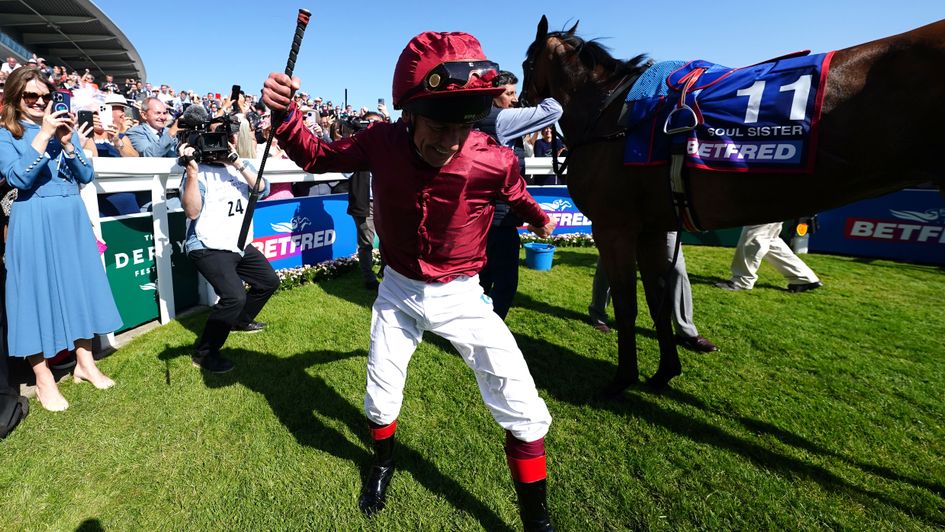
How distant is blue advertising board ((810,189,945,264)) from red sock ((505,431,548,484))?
9060 millimetres

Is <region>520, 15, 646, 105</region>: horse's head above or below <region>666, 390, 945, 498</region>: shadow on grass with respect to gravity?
above

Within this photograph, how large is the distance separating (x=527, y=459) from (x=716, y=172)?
72.6 inches

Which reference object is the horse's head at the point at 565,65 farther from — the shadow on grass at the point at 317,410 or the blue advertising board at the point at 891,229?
the blue advertising board at the point at 891,229

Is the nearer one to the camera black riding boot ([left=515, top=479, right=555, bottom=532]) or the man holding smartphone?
black riding boot ([left=515, top=479, right=555, bottom=532])

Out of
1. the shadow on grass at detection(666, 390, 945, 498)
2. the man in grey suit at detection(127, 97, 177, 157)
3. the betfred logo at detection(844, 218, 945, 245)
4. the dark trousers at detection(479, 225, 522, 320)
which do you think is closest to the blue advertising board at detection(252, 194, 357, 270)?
the man in grey suit at detection(127, 97, 177, 157)

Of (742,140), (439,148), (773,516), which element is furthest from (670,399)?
(439,148)

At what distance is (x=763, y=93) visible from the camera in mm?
2348

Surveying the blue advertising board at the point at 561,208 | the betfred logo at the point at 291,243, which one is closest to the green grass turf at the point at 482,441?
the betfred logo at the point at 291,243

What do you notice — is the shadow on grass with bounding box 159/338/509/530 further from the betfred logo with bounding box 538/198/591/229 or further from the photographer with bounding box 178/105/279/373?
the betfred logo with bounding box 538/198/591/229

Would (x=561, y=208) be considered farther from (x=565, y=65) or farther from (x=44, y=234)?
(x=44, y=234)

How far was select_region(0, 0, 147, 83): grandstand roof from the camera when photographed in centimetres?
3041

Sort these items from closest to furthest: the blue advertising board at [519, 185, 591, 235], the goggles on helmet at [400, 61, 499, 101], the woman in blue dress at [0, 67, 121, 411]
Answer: the goggles on helmet at [400, 61, 499, 101] < the woman in blue dress at [0, 67, 121, 411] < the blue advertising board at [519, 185, 591, 235]

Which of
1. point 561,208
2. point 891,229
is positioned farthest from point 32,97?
point 891,229

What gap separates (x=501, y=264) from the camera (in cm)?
364
